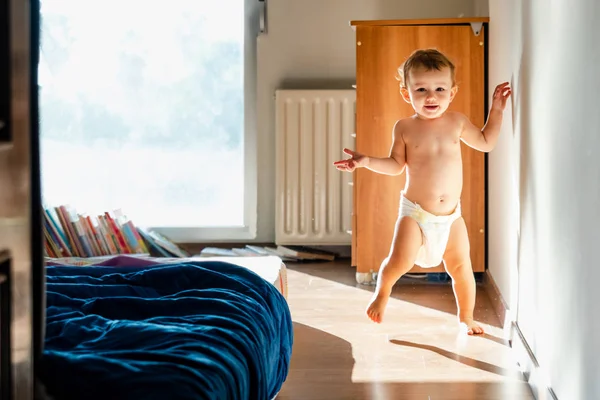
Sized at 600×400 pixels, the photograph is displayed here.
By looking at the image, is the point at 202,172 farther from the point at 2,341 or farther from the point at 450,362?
the point at 2,341

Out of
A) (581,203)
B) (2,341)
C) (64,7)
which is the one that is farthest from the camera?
(64,7)

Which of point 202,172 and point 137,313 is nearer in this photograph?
point 137,313

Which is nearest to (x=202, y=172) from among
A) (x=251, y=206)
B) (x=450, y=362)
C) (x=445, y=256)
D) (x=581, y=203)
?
(x=251, y=206)

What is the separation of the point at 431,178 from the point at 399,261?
0.28m

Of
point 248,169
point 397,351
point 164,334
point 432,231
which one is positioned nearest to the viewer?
point 164,334

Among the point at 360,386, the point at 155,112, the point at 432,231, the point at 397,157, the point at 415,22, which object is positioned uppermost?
the point at 415,22

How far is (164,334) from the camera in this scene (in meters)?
1.56

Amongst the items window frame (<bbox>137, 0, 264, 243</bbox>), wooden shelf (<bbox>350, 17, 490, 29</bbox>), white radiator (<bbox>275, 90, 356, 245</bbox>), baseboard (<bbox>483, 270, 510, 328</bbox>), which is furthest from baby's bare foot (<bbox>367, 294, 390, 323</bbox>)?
window frame (<bbox>137, 0, 264, 243</bbox>)

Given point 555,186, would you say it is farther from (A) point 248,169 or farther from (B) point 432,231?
(A) point 248,169

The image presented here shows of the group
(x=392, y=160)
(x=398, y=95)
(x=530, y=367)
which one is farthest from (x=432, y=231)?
(x=398, y=95)

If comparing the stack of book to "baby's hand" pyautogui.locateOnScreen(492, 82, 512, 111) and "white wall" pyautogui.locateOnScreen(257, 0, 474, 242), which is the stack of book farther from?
"baby's hand" pyautogui.locateOnScreen(492, 82, 512, 111)

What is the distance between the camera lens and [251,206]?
14.4 ft

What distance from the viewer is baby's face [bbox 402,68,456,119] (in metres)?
2.81

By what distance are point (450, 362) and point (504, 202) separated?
72 centimetres
